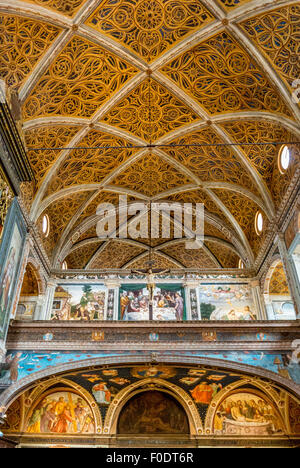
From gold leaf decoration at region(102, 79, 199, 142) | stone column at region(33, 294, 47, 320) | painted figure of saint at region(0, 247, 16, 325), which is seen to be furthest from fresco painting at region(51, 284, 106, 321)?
gold leaf decoration at region(102, 79, 199, 142)

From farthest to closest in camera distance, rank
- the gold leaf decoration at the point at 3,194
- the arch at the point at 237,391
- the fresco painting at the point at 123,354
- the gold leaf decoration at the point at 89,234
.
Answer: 1. the gold leaf decoration at the point at 89,234
2. the arch at the point at 237,391
3. the fresco painting at the point at 123,354
4. the gold leaf decoration at the point at 3,194

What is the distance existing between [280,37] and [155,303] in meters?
10.1

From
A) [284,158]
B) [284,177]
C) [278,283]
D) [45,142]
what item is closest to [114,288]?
[45,142]

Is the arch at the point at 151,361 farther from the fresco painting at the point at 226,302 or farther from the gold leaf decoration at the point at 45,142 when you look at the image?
the gold leaf decoration at the point at 45,142

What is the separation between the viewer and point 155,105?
1368 centimetres

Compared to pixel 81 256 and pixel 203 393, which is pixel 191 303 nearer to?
pixel 203 393

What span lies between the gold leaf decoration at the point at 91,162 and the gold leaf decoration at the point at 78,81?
143 centimetres

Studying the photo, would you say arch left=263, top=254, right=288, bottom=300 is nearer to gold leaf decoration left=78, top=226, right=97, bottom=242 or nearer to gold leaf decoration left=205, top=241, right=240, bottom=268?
gold leaf decoration left=205, top=241, right=240, bottom=268

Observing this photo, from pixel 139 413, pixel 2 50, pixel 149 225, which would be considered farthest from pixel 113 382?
pixel 2 50

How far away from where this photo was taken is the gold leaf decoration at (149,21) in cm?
1074

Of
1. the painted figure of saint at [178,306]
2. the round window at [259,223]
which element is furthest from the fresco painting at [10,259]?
the round window at [259,223]

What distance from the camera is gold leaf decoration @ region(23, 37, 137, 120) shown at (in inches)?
454

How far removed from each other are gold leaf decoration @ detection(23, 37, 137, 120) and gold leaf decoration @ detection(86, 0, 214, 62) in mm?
640

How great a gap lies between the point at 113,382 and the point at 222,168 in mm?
8795
